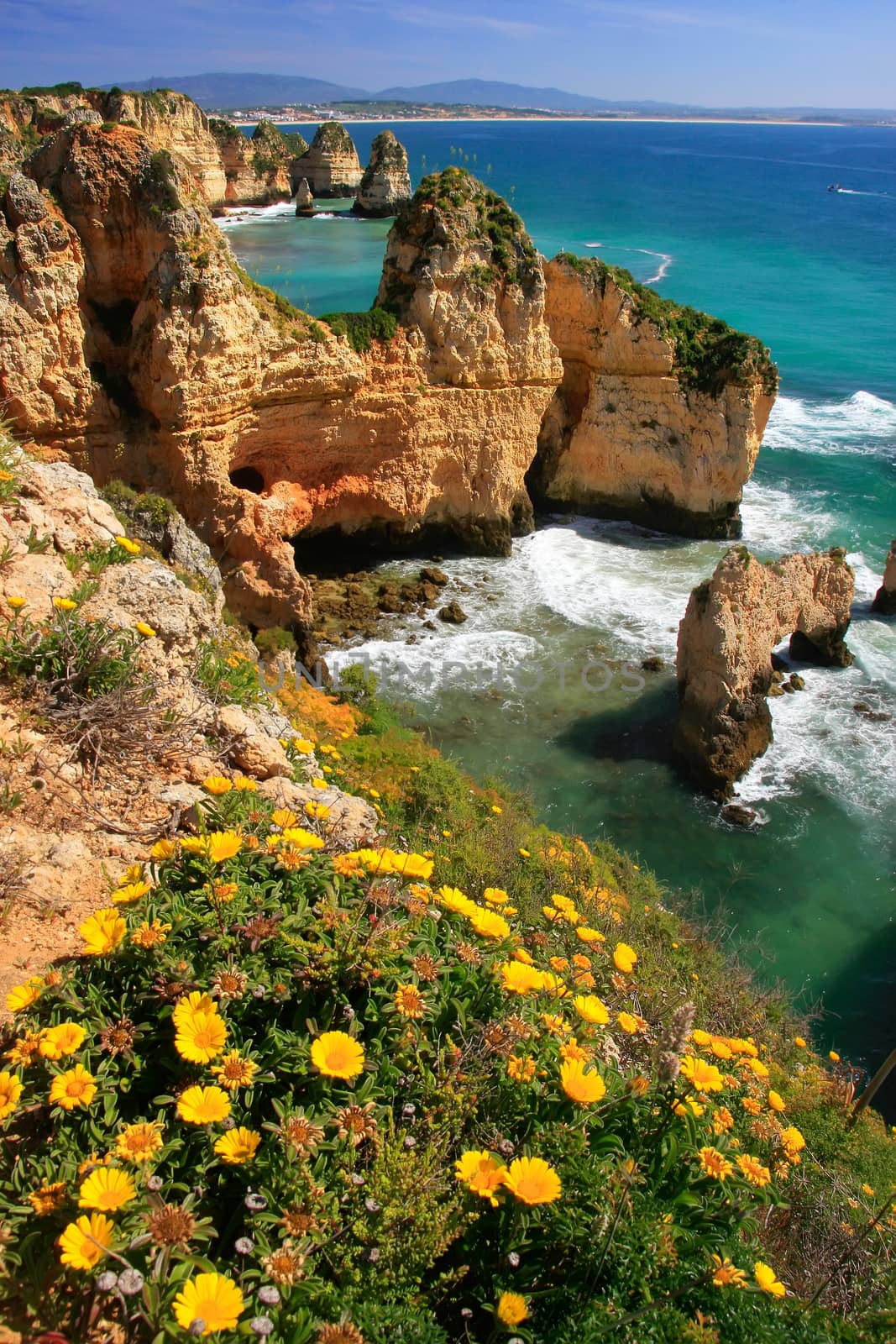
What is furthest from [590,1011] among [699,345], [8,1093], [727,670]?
[699,345]

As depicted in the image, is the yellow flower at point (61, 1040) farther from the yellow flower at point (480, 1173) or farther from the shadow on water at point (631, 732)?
the shadow on water at point (631, 732)

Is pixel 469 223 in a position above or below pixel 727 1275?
above

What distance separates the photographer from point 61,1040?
2.78 meters

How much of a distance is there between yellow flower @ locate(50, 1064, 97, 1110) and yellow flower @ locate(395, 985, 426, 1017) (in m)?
1.04

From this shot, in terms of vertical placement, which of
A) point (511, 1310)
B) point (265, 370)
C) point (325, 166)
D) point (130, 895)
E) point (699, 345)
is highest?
point (325, 166)

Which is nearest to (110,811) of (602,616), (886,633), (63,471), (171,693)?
(171,693)

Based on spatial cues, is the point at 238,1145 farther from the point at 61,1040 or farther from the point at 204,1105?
the point at 61,1040

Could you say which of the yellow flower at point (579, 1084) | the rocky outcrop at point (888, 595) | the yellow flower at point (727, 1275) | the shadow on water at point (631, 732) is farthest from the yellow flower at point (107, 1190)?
the rocky outcrop at point (888, 595)

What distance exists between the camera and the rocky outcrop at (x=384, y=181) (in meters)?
69.1

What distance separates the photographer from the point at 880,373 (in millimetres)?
41969

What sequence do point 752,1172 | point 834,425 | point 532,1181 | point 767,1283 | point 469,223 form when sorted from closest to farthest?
point 532,1181
point 767,1283
point 752,1172
point 469,223
point 834,425

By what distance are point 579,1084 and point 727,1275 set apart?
71 centimetres

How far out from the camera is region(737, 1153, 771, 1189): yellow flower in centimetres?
315

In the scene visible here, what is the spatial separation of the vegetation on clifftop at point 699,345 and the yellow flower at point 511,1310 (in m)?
24.6
